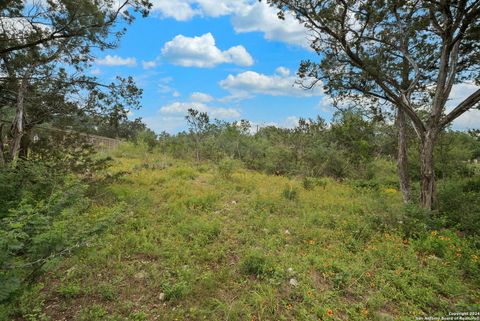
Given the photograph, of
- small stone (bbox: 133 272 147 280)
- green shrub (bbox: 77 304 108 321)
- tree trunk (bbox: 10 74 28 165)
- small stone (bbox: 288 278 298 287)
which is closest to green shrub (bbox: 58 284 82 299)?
green shrub (bbox: 77 304 108 321)

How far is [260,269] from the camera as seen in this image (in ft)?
12.4

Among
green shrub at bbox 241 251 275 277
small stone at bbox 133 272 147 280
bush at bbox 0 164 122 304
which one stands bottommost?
small stone at bbox 133 272 147 280

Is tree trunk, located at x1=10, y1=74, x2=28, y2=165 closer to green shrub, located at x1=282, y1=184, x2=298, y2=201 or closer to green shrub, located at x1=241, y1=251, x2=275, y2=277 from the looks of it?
green shrub, located at x1=241, y1=251, x2=275, y2=277

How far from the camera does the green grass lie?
3.11m

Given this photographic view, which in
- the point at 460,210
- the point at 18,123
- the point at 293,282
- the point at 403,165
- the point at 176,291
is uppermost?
the point at 18,123

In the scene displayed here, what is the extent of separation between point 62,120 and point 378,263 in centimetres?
761

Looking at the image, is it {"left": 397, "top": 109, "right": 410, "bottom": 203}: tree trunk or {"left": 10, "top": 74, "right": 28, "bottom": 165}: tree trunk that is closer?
{"left": 10, "top": 74, "right": 28, "bottom": 165}: tree trunk

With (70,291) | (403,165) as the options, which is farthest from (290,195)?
(70,291)

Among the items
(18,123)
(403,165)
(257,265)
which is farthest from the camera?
(403,165)

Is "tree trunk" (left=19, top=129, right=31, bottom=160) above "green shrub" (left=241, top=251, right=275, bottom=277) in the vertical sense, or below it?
above

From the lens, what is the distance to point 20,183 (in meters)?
4.77

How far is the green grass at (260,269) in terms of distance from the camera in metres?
3.11

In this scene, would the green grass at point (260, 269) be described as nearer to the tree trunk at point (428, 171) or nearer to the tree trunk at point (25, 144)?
the tree trunk at point (428, 171)

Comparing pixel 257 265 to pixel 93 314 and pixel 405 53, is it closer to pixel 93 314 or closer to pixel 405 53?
pixel 93 314
